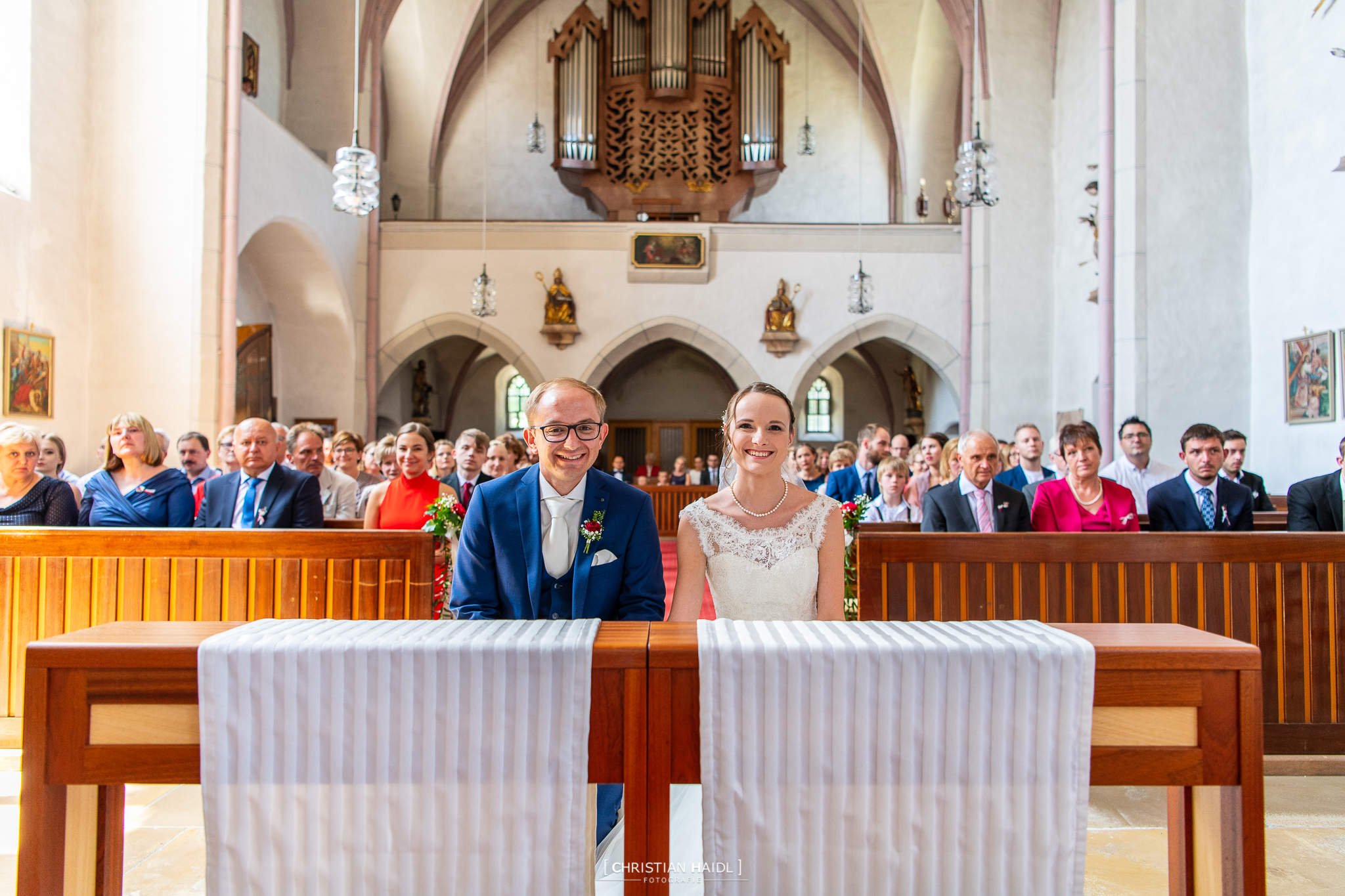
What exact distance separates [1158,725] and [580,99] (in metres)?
14.7

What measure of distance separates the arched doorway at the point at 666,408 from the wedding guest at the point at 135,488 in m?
14.5

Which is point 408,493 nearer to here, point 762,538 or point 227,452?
point 227,452

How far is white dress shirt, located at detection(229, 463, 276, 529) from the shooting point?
410 centimetres

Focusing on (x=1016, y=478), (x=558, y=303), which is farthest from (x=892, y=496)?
(x=558, y=303)

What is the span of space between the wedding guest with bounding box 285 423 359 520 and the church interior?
1.67 m

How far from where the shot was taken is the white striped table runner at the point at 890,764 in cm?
133

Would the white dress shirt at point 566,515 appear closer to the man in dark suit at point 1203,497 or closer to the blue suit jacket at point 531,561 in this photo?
the blue suit jacket at point 531,561

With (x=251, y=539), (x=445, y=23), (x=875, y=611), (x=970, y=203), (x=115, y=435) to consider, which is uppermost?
(x=445, y=23)

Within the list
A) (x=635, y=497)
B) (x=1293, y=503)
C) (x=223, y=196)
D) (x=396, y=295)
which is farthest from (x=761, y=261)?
(x=635, y=497)

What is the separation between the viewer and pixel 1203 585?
354 centimetres

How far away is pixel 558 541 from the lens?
211 cm

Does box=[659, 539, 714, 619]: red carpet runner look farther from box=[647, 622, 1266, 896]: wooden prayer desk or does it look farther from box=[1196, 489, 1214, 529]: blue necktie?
box=[647, 622, 1266, 896]: wooden prayer desk

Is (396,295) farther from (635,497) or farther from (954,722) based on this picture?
(954,722)

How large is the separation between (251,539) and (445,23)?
13.0m
